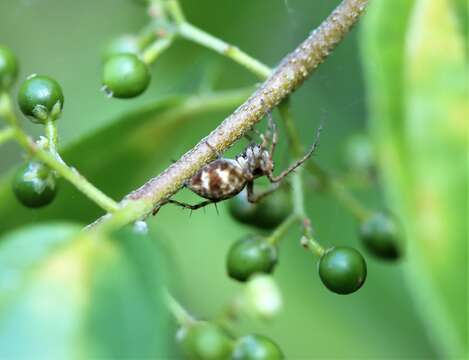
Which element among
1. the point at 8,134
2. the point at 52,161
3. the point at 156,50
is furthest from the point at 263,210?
the point at 8,134

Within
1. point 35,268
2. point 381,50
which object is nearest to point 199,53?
point 381,50

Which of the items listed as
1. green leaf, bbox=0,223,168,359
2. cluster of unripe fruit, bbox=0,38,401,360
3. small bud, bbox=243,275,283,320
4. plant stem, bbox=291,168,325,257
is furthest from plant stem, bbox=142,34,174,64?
green leaf, bbox=0,223,168,359

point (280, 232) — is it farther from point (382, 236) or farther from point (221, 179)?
point (382, 236)

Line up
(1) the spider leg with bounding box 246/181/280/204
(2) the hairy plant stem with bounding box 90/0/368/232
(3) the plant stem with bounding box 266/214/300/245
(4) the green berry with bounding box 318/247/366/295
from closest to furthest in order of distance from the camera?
(2) the hairy plant stem with bounding box 90/0/368/232 → (4) the green berry with bounding box 318/247/366/295 → (3) the plant stem with bounding box 266/214/300/245 → (1) the spider leg with bounding box 246/181/280/204

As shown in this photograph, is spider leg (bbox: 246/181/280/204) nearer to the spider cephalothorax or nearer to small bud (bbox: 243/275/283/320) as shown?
the spider cephalothorax

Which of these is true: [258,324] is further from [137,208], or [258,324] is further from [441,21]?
[137,208]

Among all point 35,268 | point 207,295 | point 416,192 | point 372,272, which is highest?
point 35,268
